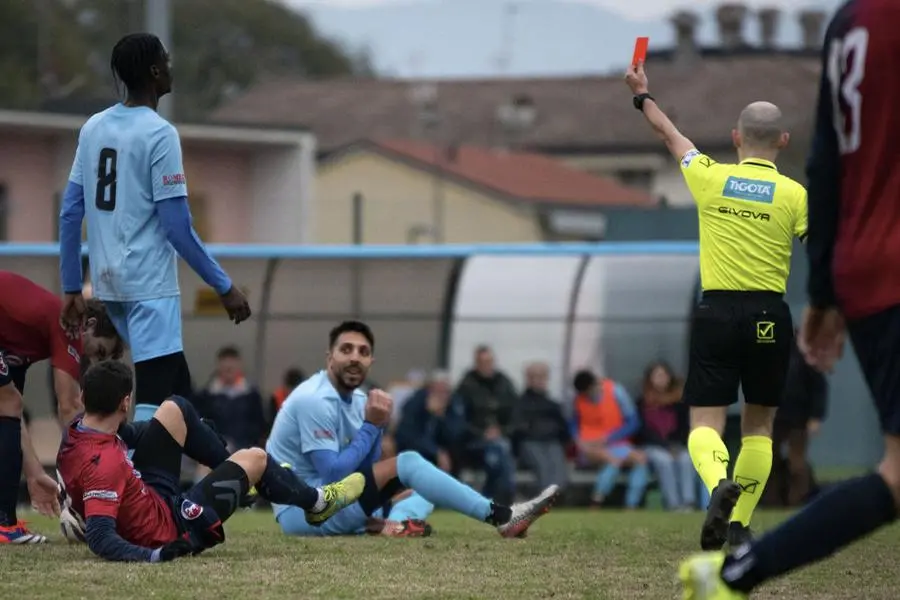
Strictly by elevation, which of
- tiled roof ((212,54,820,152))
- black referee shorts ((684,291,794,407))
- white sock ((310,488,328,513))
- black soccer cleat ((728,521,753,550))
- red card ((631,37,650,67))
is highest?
tiled roof ((212,54,820,152))

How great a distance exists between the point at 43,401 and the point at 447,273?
4.80m

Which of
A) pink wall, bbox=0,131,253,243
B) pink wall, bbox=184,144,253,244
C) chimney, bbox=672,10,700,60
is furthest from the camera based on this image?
chimney, bbox=672,10,700,60

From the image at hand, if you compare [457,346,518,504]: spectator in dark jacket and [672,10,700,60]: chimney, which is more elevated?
[672,10,700,60]: chimney

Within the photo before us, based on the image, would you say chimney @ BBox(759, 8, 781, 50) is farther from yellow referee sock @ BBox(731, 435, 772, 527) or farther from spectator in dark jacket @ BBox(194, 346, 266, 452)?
yellow referee sock @ BBox(731, 435, 772, 527)

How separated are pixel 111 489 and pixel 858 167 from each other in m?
3.30

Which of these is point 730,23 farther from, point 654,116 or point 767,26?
point 654,116

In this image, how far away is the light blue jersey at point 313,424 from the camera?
9352 millimetres

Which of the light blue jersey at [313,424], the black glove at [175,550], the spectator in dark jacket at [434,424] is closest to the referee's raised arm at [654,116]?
the light blue jersey at [313,424]

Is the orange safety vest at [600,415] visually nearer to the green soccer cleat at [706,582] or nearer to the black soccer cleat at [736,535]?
the black soccer cleat at [736,535]

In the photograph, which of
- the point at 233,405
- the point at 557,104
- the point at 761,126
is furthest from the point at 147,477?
the point at 557,104

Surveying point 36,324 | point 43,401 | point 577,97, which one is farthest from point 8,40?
point 36,324

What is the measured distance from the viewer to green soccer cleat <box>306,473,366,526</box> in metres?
8.67

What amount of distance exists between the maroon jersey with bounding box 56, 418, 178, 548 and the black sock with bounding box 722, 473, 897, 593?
2856 mm

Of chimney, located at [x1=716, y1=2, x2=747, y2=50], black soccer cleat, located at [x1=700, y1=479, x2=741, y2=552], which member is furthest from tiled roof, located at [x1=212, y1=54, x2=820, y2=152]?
black soccer cleat, located at [x1=700, y1=479, x2=741, y2=552]
